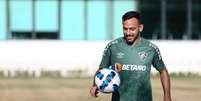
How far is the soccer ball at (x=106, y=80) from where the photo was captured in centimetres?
698

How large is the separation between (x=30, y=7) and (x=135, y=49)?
102 feet

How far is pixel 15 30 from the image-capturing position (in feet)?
123

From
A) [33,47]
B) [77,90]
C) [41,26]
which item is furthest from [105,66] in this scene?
[41,26]

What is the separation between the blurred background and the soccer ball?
21827mm

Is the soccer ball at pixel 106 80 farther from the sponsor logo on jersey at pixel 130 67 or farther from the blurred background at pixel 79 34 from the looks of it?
the blurred background at pixel 79 34

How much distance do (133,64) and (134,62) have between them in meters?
0.02

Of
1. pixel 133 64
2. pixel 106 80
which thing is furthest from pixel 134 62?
pixel 106 80

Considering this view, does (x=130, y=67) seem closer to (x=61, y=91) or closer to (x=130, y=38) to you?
(x=130, y=38)

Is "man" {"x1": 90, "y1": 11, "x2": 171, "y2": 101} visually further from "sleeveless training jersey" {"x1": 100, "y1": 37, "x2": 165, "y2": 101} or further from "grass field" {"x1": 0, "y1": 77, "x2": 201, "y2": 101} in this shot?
"grass field" {"x1": 0, "y1": 77, "x2": 201, "y2": 101}

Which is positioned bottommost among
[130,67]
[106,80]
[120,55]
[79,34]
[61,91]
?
[61,91]

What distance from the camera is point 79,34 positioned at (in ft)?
124

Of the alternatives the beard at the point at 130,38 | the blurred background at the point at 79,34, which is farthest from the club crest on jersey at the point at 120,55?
the blurred background at the point at 79,34

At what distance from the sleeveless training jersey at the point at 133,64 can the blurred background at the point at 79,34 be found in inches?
864

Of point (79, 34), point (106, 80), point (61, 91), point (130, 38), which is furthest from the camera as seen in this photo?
point (79, 34)
